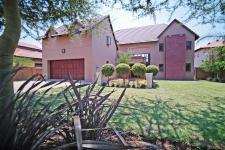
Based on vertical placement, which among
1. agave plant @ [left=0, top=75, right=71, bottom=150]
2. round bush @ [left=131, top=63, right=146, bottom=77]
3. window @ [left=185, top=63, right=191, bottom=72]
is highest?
window @ [left=185, top=63, right=191, bottom=72]

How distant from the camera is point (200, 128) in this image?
5.72 m

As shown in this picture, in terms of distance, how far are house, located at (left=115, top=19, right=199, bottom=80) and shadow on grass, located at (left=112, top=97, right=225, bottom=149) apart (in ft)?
91.2

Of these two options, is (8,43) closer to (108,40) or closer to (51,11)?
(51,11)

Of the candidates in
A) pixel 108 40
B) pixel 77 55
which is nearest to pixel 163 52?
pixel 108 40

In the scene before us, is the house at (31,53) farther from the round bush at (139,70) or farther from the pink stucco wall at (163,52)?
the round bush at (139,70)

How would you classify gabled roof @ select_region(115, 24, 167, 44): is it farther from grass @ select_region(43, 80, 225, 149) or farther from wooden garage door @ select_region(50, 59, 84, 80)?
grass @ select_region(43, 80, 225, 149)

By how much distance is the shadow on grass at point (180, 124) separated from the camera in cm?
486

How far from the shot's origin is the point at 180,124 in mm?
6102

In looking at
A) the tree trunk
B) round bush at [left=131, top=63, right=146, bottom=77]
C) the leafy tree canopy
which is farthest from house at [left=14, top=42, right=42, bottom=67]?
the tree trunk

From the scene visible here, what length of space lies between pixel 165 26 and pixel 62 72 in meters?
18.9

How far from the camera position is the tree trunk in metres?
2.99

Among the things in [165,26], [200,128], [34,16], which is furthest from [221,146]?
[165,26]

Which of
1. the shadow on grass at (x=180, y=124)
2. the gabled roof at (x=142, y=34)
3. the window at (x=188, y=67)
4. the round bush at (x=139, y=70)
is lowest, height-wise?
the shadow on grass at (x=180, y=124)

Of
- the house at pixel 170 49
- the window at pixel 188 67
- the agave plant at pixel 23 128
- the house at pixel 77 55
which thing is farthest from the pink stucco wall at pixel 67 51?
the agave plant at pixel 23 128
